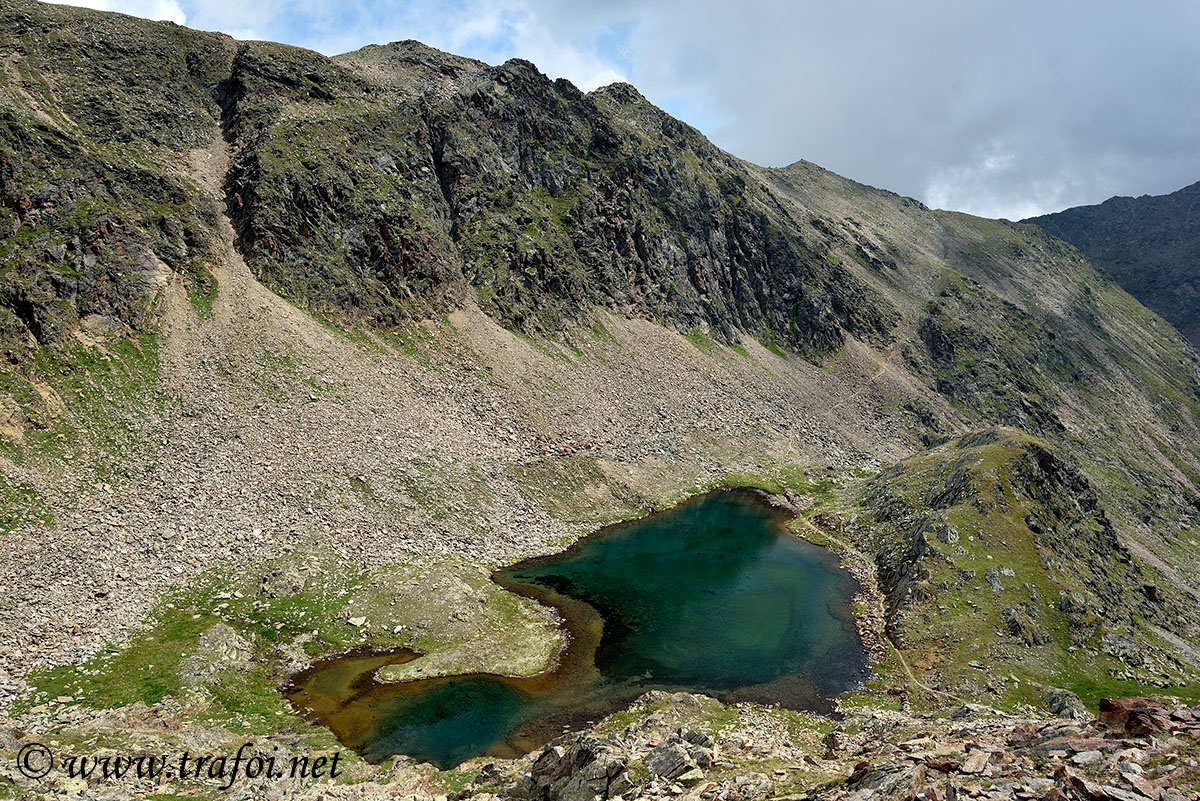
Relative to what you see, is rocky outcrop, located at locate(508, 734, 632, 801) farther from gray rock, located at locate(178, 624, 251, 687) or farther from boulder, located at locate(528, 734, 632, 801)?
gray rock, located at locate(178, 624, 251, 687)

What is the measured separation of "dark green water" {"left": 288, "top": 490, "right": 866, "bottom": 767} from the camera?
113ft

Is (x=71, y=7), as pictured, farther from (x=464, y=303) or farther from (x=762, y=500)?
(x=762, y=500)

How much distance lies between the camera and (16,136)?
60.3 meters

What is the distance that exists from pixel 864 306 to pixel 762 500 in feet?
278

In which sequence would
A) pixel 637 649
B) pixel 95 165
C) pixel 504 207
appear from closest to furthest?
1. pixel 637 649
2. pixel 95 165
3. pixel 504 207

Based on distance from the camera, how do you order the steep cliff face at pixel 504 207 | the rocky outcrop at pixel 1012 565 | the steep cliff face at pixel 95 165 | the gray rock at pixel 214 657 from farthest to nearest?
the steep cliff face at pixel 504 207 → the steep cliff face at pixel 95 165 → the rocky outcrop at pixel 1012 565 → the gray rock at pixel 214 657

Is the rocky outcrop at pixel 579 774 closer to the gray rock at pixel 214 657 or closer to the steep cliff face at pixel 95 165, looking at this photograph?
the gray rock at pixel 214 657

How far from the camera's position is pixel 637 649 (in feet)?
147

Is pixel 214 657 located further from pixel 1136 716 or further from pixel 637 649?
pixel 1136 716

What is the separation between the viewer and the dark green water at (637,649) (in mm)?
34344

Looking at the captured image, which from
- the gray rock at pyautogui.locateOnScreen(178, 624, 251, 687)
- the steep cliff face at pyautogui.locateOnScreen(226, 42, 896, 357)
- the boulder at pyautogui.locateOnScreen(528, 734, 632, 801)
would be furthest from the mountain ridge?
the boulder at pyautogui.locateOnScreen(528, 734, 632, 801)

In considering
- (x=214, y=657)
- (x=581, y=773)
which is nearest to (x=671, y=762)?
(x=581, y=773)

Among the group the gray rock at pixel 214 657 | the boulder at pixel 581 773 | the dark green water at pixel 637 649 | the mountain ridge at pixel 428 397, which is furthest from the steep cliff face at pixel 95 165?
the boulder at pixel 581 773

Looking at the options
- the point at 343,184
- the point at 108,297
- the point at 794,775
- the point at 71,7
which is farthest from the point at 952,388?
the point at 71,7
